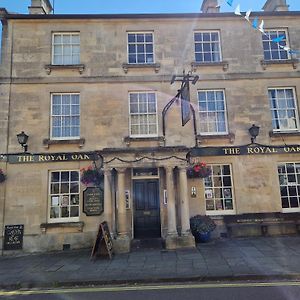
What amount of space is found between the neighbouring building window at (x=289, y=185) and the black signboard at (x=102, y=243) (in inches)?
295

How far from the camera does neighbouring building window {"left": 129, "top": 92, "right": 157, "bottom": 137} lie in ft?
41.4

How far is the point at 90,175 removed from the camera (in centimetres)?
1169

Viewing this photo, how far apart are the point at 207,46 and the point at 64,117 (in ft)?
23.8

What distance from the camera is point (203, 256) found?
9.12 metres

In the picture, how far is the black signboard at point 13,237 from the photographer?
1133 centimetres

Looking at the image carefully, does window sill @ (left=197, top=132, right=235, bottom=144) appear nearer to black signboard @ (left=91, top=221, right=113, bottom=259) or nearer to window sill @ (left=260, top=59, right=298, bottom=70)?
window sill @ (left=260, top=59, right=298, bottom=70)

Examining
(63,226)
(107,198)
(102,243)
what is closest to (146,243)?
(102,243)

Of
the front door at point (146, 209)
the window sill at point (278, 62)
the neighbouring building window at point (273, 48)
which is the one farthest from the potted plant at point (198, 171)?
the neighbouring building window at point (273, 48)

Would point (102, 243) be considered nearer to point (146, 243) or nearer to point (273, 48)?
point (146, 243)

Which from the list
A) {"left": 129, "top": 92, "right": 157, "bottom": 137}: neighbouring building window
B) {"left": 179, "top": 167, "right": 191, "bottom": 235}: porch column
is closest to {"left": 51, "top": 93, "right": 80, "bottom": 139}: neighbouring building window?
{"left": 129, "top": 92, "right": 157, "bottom": 137}: neighbouring building window

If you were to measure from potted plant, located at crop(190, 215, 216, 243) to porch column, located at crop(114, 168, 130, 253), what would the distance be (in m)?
2.63

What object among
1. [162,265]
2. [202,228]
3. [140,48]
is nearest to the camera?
Answer: [162,265]

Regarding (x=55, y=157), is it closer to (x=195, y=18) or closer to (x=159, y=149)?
(x=159, y=149)

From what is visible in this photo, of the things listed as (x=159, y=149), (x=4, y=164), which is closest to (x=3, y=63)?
(x=4, y=164)
